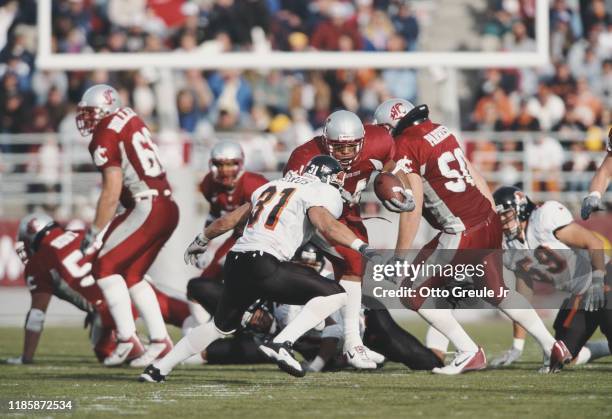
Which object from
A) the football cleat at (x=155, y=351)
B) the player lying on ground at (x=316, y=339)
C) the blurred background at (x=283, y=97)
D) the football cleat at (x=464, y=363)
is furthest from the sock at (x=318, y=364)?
the blurred background at (x=283, y=97)

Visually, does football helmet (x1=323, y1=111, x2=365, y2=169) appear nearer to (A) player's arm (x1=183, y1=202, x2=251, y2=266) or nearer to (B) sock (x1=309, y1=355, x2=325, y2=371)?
(A) player's arm (x1=183, y1=202, x2=251, y2=266)

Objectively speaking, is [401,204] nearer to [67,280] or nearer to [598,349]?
[598,349]

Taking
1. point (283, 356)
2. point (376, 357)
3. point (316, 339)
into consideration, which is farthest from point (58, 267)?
point (283, 356)

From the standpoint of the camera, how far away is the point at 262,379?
8250 mm

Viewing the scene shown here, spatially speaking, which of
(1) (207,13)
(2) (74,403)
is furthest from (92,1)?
(2) (74,403)

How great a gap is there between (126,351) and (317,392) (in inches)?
92.9

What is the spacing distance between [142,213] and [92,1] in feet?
16.9

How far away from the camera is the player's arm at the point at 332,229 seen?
7285mm

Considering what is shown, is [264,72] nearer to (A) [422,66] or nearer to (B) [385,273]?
(A) [422,66]

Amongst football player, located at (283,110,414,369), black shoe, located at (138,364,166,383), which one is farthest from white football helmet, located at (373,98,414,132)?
black shoe, located at (138,364,166,383)

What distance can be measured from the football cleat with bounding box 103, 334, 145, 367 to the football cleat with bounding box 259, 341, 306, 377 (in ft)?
7.08

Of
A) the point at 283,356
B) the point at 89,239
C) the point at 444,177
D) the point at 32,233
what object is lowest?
the point at 283,356

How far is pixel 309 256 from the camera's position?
9352mm

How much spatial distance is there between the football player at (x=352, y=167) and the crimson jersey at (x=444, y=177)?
0.21 m
